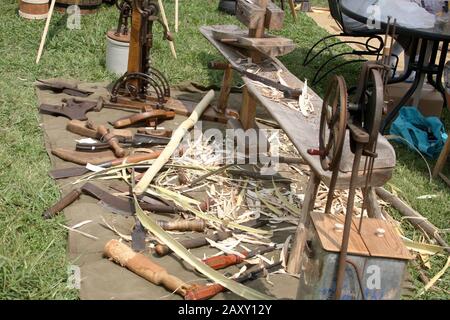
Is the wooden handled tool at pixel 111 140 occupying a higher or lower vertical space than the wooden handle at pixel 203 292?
higher

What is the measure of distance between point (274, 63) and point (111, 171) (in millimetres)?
1924

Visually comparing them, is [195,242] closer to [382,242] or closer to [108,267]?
[108,267]

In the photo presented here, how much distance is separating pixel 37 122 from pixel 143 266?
8.98ft

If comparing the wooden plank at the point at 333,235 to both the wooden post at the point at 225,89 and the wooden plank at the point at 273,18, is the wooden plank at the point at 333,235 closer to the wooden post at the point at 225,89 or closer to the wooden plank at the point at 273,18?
the wooden plank at the point at 273,18

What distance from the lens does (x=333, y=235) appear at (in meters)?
3.37

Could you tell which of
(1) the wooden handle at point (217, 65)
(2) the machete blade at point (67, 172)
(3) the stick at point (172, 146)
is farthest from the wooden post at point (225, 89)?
(2) the machete blade at point (67, 172)

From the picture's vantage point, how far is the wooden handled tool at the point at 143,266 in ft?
13.1

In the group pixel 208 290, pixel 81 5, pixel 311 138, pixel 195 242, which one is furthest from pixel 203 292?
pixel 81 5

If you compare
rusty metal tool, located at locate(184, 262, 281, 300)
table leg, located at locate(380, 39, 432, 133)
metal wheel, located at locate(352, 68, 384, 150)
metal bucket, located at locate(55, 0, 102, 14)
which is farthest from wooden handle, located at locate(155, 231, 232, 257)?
metal bucket, located at locate(55, 0, 102, 14)

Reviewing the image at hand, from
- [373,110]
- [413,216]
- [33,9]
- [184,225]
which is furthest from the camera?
[33,9]

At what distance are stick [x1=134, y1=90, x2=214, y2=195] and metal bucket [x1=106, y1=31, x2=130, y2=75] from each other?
→ 1.35 m

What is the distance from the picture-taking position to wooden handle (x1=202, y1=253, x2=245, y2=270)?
4270 millimetres

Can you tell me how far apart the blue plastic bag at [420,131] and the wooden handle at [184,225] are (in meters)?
2.96

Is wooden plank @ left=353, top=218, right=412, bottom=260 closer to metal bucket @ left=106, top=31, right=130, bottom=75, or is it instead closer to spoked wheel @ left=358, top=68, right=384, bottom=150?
spoked wheel @ left=358, top=68, right=384, bottom=150
